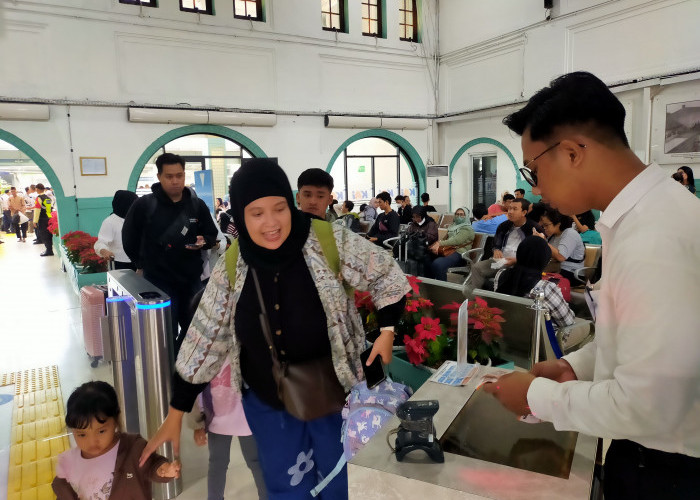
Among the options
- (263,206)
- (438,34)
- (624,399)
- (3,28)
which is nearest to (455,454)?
(624,399)

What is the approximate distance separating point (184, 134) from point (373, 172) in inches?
218

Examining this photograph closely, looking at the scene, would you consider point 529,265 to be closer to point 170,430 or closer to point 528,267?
point 528,267

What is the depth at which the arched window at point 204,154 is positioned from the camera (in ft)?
37.3

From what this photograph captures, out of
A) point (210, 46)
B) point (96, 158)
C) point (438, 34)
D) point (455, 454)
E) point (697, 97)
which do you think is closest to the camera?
point (455, 454)

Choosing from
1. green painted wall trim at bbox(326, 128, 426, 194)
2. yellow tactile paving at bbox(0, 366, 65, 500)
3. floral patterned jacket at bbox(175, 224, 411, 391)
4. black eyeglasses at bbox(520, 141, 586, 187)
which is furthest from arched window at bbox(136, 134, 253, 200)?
black eyeglasses at bbox(520, 141, 586, 187)

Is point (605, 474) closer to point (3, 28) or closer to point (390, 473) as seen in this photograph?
point (390, 473)

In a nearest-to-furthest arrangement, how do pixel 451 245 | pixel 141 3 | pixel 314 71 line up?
1. pixel 451 245
2. pixel 141 3
3. pixel 314 71

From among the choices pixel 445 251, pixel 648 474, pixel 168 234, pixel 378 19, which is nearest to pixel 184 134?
pixel 378 19

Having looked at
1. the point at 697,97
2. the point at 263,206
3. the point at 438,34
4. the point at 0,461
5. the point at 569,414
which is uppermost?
the point at 438,34

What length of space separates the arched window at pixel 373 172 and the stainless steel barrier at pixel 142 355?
11.4m

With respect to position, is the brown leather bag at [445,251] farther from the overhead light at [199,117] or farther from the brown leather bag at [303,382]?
the overhead light at [199,117]

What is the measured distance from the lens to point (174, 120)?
10117 mm

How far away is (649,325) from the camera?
0.79 m

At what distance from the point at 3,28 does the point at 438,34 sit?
9.90m
